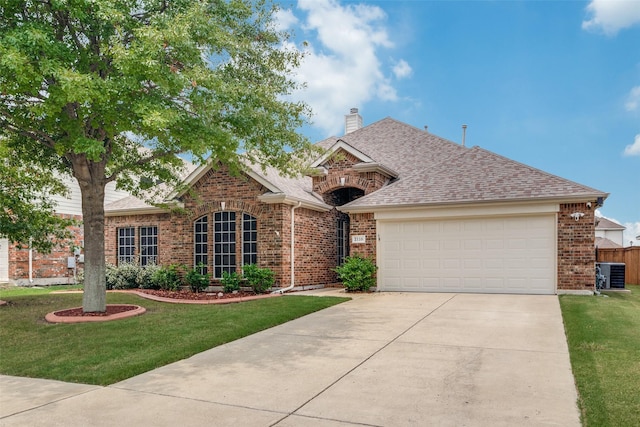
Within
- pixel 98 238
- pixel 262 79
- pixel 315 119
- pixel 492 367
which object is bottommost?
pixel 492 367

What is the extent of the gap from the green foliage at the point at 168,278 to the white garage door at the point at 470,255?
22.9 feet

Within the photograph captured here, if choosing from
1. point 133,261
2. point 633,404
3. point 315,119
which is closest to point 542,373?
point 633,404

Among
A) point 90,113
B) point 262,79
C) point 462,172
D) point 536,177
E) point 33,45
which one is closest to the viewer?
point 33,45

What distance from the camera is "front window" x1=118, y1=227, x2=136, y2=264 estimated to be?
18297 millimetres

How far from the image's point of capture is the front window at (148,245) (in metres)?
17.7

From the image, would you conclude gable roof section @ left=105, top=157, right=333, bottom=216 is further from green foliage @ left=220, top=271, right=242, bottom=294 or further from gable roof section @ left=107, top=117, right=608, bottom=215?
green foliage @ left=220, top=271, right=242, bottom=294

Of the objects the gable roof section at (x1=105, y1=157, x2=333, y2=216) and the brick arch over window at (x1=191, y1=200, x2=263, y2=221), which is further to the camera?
the brick arch over window at (x1=191, y1=200, x2=263, y2=221)

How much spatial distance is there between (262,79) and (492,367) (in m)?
8.24

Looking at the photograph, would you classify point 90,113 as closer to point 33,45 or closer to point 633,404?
point 33,45

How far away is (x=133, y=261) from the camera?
1803 centimetres

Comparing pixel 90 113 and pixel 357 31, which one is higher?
pixel 357 31

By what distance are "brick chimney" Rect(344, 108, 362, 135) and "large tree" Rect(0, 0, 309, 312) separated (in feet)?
41.0

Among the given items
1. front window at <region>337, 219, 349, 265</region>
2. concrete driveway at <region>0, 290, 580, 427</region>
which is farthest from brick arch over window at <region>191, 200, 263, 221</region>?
concrete driveway at <region>0, 290, 580, 427</region>

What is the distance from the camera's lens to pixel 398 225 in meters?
Result: 14.7
